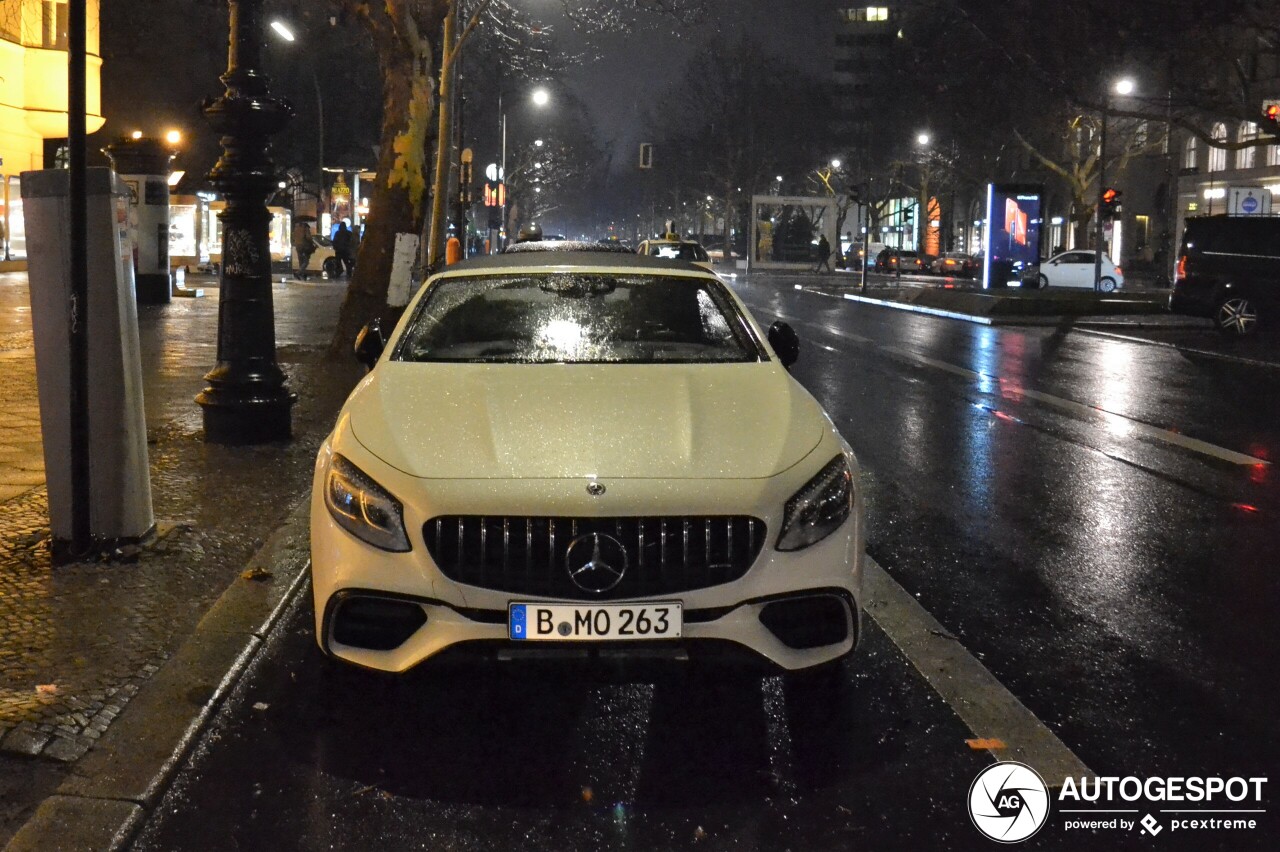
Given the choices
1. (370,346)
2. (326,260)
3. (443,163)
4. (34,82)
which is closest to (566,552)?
(370,346)

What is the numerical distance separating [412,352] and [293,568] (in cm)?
119

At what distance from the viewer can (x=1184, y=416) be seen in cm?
1261

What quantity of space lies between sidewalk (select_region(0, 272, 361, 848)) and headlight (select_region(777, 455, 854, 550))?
1901mm

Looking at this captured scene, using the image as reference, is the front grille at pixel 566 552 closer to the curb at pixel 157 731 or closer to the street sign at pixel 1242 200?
the curb at pixel 157 731

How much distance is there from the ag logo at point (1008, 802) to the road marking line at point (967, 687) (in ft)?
0.23

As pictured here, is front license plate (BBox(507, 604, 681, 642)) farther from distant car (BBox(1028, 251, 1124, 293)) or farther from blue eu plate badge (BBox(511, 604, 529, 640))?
distant car (BBox(1028, 251, 1124, 293))

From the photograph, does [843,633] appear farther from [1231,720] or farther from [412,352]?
[412,352]

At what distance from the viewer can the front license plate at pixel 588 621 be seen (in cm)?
Answer: 404

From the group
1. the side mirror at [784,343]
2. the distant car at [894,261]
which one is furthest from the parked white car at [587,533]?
the distant car at [894,261]

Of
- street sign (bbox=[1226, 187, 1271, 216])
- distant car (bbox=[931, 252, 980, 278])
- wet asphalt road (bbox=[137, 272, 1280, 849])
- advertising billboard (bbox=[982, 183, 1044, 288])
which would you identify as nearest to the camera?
wet asphalt road (bbox=[137, 272, 1280, 849])

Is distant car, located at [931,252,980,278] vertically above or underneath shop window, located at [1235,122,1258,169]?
underneath

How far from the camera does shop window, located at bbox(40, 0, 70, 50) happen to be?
106ft

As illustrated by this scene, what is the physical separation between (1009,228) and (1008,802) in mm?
38488

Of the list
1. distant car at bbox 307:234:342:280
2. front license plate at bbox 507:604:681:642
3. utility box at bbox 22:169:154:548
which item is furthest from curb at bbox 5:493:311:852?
distant car at bbox 307:234:342:280
